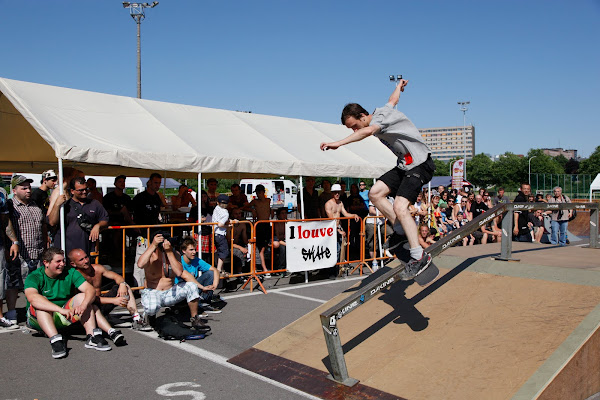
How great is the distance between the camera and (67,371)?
4.90 meters

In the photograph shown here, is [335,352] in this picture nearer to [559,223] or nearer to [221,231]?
[221,231]

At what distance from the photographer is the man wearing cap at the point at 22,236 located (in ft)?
21.4

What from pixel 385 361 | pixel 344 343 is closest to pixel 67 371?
pixel 344 343

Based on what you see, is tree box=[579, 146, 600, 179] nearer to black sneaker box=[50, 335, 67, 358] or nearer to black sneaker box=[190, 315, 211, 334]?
black sneaker box=[190, 315, 211, 334]

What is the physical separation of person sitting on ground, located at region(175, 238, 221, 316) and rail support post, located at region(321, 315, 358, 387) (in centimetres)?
333

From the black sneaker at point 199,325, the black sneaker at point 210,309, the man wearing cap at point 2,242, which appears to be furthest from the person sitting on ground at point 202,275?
the man wearing cap at point 2,242

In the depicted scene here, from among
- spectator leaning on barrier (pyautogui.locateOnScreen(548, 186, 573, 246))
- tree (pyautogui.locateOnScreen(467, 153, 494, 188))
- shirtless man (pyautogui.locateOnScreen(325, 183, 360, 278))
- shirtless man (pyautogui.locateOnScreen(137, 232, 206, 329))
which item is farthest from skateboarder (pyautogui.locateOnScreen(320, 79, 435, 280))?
tree (pyautogui.locateOnScreen(467, 153, 494, 188))

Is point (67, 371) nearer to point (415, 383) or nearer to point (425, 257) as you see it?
point (415, 383)

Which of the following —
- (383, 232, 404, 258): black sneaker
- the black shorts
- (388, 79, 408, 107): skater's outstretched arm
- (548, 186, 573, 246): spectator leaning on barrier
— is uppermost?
(388, 79, 408, 107): skater's outstretched arm

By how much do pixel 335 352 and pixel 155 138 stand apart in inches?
252

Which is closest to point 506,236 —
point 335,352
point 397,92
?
point 397,92

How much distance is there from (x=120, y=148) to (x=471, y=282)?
18.9ft

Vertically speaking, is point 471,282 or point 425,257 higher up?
point 425,257

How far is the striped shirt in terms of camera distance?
6605mm
